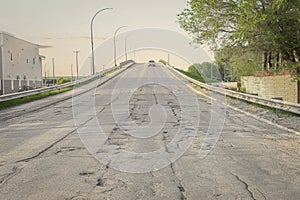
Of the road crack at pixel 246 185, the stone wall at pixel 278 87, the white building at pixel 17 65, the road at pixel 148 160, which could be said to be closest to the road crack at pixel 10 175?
the road at pixel 148 160

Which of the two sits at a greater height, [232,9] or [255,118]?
[232,9]

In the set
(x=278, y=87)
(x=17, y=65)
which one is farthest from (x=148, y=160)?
(x=17, y=65)

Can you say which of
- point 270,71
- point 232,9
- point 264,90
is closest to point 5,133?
point 232,9

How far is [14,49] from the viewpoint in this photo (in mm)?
36219

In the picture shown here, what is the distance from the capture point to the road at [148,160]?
5.52 m

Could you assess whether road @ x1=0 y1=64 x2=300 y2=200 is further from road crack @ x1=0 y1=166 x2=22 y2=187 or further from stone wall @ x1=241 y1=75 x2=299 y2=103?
stone wall @ x1=241 y1=75 x2=299 y2=103

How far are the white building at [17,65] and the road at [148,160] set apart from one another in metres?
20.7

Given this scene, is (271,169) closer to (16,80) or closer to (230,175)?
(230,175)

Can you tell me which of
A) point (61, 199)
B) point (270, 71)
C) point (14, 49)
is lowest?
point (61, 199)

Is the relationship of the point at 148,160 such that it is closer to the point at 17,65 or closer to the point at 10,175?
the point at 10,175

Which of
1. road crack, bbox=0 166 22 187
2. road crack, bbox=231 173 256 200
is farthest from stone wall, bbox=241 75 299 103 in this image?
road crack, bbox=0 166 22 187

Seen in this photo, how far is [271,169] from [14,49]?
109 feet

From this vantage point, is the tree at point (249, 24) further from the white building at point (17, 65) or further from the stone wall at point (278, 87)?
the white building at point (17, 65)

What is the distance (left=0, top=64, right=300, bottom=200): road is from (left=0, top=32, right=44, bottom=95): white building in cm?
2069
